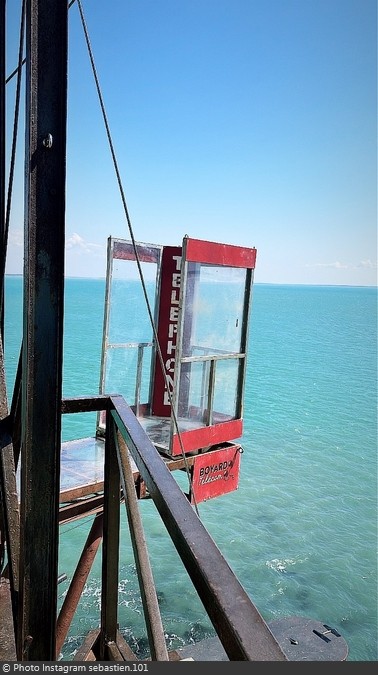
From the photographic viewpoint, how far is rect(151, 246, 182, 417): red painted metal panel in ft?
24.2

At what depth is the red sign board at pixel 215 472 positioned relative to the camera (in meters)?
6.27

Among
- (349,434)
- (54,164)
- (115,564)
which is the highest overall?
(54,164)

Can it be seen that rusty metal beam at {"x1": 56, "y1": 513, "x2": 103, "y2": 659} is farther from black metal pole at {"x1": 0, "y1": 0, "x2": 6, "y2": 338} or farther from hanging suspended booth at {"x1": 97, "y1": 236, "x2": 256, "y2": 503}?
black metal pole at {"x1": 0, "y1": 0, "x2": 6, "y2": 338}

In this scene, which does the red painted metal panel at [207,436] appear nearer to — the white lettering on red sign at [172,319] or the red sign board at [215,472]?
the red sign board at [215,472]

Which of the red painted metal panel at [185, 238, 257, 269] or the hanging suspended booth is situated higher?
the red painted metal panel at [185, 238, 257, 269]

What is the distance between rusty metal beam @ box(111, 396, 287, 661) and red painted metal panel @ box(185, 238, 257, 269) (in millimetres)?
4327

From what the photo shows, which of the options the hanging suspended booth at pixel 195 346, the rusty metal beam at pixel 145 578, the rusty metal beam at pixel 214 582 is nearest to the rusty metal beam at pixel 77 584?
the hanging suspended booth at pixel 195 346

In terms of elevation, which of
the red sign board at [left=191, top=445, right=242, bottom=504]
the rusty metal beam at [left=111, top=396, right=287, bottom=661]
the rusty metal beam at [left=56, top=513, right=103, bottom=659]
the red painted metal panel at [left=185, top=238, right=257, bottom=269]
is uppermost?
the red painted metal panel at [left=185, top=238, right=257, bottom=269]

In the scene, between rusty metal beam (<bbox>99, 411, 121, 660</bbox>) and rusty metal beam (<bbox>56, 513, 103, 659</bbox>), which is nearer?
rusty metal beam (<bbox>99, 411, 121, 660</bbox>)

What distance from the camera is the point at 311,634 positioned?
7.50 metres

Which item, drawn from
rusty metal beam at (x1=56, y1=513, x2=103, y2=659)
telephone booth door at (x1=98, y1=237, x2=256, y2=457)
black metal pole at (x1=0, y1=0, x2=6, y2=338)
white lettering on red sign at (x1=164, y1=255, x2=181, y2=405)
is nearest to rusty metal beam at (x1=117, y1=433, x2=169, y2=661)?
black metal pole at (x1=0, y1=0, x2=6, y2=338)
